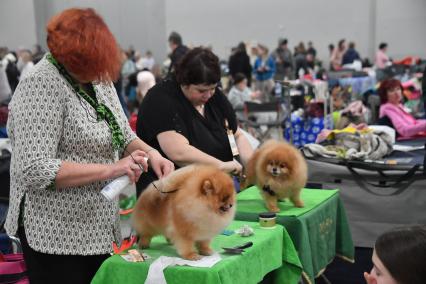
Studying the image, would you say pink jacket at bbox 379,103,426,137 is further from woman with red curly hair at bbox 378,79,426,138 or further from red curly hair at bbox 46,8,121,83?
red curly hair at bbox 46,8,121,83

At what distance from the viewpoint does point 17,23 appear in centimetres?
2042

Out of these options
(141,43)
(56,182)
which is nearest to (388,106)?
(56,182)

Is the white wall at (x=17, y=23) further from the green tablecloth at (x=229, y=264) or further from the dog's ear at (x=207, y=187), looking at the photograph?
the dog's ear at (x=207, y=187)

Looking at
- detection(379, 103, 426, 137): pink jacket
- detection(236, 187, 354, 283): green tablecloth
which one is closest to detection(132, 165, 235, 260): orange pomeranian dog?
detection(236, 187, 354, 283): green tablecloth

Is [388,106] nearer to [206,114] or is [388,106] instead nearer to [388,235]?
[206,114]

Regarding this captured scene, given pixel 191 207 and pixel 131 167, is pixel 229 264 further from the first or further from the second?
pixel 131 167

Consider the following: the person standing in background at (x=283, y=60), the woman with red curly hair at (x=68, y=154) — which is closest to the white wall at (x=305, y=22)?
the person standing in background at (x=283, y=60)

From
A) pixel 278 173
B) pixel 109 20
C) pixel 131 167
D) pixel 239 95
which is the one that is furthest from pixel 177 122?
pixel 109 20

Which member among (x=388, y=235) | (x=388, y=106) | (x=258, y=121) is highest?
(x=388, y=235)

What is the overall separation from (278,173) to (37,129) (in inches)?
53.4

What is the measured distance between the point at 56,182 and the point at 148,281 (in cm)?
46

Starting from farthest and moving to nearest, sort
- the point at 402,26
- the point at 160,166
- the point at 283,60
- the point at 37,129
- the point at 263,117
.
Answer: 1. the point at 402,26
2. the point at 283,60
3. the point at 263,117
4. the point at 160,166
5. the point at 37,129

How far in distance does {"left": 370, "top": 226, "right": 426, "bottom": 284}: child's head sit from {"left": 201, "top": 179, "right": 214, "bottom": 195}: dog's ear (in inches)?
23.8

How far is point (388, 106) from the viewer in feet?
19.0
